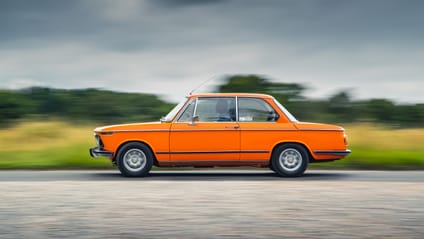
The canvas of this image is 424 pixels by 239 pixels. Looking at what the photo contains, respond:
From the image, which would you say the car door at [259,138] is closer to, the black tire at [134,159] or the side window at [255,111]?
the side window at [255,111]

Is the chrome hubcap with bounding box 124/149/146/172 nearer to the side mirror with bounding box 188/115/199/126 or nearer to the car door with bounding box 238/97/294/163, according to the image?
the side mirror with bounding box 188/115/199/126

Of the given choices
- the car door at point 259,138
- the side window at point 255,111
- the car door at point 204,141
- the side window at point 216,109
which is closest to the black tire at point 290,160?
the car door at point 259,138

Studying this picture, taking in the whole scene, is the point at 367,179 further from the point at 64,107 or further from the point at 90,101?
the point at 64,107

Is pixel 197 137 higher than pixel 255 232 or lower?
higher

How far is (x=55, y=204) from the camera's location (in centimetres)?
924

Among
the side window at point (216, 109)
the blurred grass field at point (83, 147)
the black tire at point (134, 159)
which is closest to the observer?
the black tire at point (134, 159)

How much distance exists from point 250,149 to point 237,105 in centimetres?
96

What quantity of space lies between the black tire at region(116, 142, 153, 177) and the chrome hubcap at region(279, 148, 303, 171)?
2.69m

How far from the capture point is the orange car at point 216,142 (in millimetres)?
13844

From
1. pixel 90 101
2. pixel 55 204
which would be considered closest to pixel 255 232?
pixel 55 204

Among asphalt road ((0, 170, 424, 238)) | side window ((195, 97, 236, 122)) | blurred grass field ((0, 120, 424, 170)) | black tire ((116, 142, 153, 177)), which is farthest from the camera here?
blurred grass field ((0, 120, 424, 170))

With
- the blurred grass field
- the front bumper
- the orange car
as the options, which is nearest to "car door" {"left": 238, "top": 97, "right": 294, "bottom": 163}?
the orange car

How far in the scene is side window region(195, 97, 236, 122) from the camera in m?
14.0

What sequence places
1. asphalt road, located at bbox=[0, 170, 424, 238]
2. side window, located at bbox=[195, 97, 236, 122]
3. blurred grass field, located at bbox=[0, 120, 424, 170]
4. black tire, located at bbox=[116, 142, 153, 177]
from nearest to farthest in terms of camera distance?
asphalt road, located at bbox=[0, 170, 424, 238]
black tire, located at bbox=[116, 142, 153, 177]
side window, located at bbox=[195, 97, 236, 122]
blurred grass field, located at bbox=[0, 120, 424, 170]
